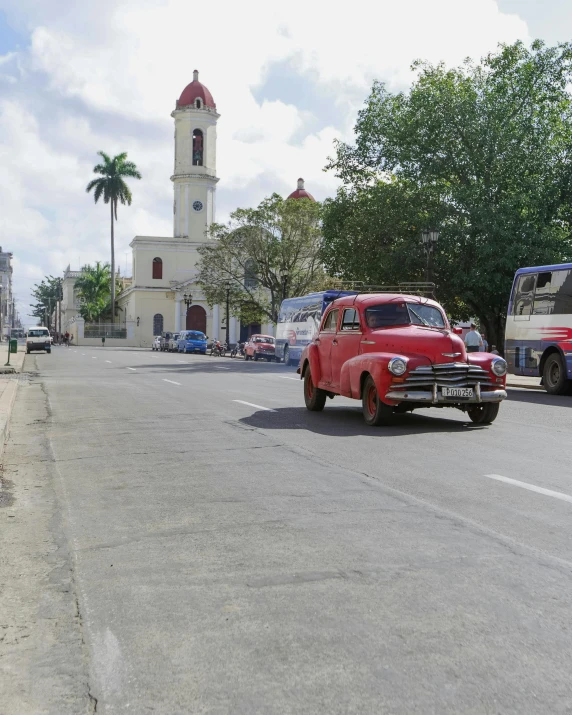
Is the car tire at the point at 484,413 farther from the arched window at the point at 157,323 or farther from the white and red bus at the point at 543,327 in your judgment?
the arched window at the point at 157,323

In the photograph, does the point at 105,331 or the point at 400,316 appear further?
the point at 105,331

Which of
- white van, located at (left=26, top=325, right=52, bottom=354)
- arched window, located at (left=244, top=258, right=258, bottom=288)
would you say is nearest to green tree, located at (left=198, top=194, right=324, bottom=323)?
arched window, located at (left=244, top=258, right=258, bottom=288)

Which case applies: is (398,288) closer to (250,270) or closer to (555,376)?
(555,376)

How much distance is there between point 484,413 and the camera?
12695mm

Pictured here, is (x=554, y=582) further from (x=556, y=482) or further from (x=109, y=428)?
(x=109, y=428)

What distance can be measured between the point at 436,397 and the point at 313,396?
2.89m

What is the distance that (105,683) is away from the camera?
339 cm

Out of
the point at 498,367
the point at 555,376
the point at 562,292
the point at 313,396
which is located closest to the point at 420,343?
the point at 498,367

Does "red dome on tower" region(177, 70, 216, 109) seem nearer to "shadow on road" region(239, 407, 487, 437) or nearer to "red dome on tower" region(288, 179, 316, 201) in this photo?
"red dome on tower" region(288, 179, 316, 201)

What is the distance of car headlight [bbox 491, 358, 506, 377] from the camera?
487 inches

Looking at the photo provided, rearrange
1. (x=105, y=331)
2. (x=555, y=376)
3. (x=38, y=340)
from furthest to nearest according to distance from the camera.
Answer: (x=105, y=331) → (x=38, y=340) → (x=555, y=376)

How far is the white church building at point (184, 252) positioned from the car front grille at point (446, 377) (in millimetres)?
75684

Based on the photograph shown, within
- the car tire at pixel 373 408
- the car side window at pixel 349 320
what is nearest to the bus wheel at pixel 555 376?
the car side window at pixel 349 320

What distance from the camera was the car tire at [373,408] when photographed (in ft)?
39.2
